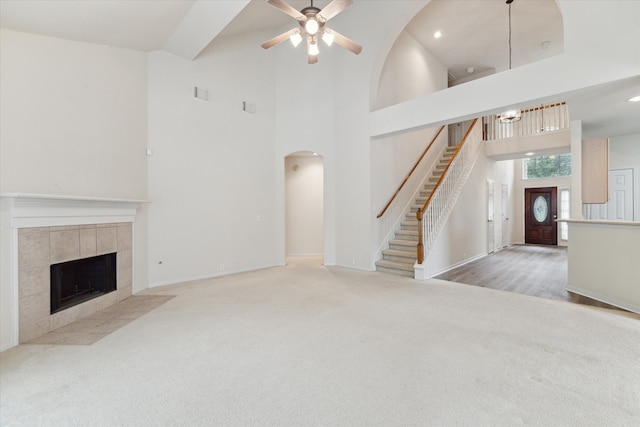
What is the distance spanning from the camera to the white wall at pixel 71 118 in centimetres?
318

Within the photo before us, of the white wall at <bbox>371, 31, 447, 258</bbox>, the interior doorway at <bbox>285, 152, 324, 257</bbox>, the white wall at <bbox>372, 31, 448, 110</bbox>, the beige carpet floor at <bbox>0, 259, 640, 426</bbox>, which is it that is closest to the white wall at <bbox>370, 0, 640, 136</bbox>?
the white wall at <bbox>371, 31, 447, 258</bbox>

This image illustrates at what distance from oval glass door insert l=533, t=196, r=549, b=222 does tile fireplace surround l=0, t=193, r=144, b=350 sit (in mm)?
12722

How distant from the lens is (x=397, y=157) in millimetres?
6648

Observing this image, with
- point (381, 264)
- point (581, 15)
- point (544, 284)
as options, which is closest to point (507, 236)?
point (544, 284)

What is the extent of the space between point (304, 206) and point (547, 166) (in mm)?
9036

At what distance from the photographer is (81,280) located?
3.82m

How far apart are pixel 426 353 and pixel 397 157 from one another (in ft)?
15.9

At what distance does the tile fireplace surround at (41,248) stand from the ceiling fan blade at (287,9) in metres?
3.08

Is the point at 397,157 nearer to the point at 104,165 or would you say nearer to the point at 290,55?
the point at 290,55

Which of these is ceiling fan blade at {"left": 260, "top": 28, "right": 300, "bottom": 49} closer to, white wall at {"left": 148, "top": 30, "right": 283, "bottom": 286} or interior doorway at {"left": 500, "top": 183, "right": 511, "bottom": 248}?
white wall at {"left": 148, "top": 30, "right": 283, "bottom": 286}

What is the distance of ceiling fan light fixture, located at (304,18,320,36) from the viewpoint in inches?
136

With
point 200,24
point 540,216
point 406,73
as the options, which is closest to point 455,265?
point 406,73

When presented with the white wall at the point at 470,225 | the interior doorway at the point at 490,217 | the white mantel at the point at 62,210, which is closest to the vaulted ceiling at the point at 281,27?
the white mantel at the point at 62,210

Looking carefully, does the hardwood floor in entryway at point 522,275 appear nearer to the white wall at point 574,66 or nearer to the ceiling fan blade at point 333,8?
the white wall at point 574,66
